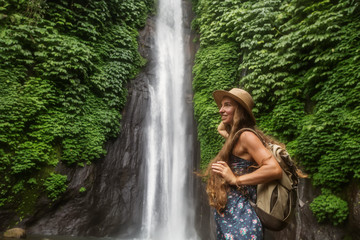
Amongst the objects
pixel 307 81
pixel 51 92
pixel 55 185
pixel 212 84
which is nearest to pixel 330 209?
pixel 307 81

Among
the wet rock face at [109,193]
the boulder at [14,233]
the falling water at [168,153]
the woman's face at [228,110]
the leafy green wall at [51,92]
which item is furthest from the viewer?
the falling water at [168,153]

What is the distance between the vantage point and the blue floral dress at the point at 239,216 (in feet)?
5.51

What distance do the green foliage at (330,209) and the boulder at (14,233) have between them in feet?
26.3

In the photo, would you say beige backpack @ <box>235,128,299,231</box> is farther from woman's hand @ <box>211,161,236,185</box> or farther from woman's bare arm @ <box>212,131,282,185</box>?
woman's hand @ <box>211,161,236,185</box>

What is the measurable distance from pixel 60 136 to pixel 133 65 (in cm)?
541

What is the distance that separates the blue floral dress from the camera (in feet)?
5.51

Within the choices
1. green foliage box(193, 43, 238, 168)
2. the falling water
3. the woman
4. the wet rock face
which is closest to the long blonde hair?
the woman

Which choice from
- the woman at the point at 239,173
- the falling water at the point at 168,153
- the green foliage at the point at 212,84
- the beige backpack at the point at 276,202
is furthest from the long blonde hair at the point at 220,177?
the falling water at the point at 168,153

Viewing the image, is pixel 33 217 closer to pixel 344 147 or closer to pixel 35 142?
pixel 35 142

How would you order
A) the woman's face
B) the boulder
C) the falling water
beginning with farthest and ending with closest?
the falling water → the boulder → the woman's face

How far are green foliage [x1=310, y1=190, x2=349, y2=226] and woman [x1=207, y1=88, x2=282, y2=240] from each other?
414cm

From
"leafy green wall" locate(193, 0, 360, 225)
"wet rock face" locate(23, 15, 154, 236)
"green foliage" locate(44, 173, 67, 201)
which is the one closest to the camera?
"leafy green wall" locate(193, 0, 360, 225)

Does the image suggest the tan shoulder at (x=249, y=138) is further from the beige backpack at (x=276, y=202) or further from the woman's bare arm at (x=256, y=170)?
the beige backpack at (x=276, y=202)

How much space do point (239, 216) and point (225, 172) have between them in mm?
348
